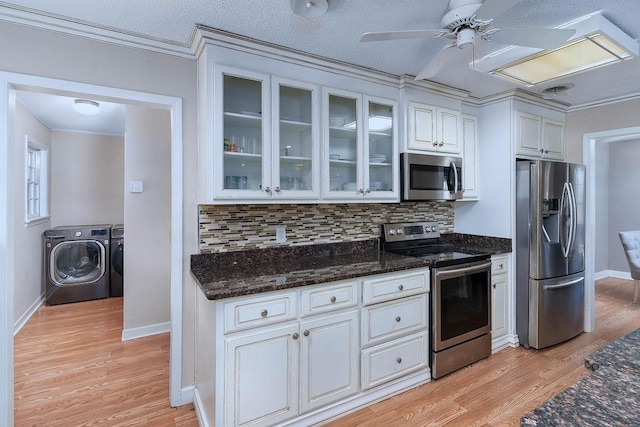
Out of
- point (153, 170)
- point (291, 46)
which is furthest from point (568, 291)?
point (153, 170)

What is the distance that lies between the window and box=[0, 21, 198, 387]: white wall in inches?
110

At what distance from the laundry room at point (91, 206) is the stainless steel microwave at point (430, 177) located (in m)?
2.36

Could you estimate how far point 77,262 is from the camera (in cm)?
440

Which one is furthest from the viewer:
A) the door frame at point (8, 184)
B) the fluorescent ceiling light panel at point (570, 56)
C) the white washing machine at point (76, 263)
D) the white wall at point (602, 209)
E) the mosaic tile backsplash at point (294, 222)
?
the white wall at point (602, 209)

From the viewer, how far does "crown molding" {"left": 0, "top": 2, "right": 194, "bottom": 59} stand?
5.55 feet

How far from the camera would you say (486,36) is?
160 cm

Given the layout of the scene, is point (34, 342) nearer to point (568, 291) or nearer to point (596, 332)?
point (568, 291)

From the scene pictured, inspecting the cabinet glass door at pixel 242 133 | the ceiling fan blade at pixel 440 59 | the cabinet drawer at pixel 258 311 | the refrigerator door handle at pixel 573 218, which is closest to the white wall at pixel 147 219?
the cabinet glass door at pixel 242 133

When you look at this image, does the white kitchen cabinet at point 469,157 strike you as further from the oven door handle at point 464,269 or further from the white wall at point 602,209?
the white wall at point 602,209

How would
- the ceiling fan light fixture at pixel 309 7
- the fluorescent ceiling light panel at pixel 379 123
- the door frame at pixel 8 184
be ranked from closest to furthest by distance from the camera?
the ceiling fan light fixture at pixel 309 7
the door frame at pixel 8 184
the fluorescent ceiling light panel at pixel 379 123

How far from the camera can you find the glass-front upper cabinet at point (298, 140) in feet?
7.16

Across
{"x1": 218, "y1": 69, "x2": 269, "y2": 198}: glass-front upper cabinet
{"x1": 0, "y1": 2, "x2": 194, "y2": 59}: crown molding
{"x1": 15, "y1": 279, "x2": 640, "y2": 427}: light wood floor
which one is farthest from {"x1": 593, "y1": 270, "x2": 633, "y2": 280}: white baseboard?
{"x1": 0, "y1": 2, "x2": 194, "y2": 59}: crown molding

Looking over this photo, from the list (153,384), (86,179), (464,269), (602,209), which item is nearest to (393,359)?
(464,269)

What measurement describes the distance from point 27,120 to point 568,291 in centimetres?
608
